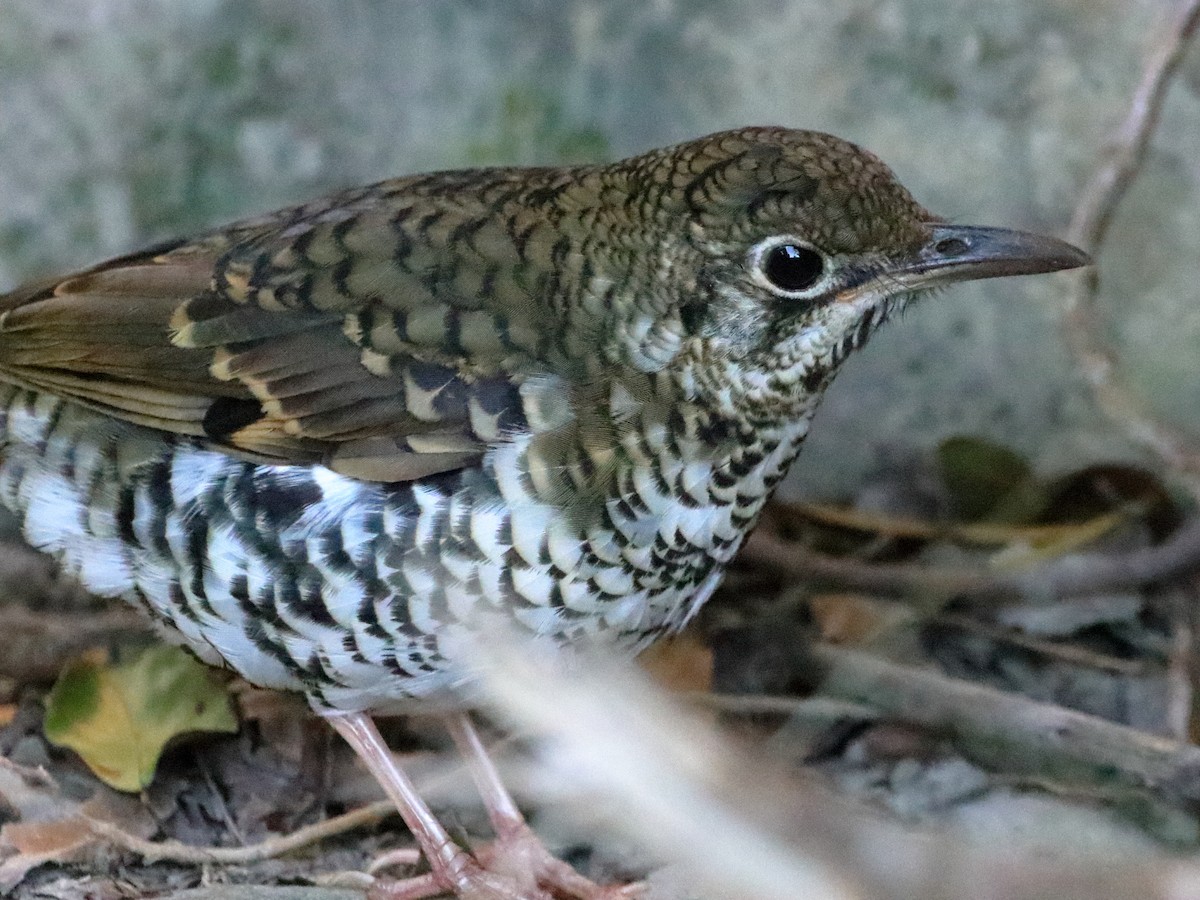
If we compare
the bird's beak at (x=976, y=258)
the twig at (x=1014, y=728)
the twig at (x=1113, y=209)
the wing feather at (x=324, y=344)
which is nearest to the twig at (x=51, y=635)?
the wing feather at (x=324, y=344)

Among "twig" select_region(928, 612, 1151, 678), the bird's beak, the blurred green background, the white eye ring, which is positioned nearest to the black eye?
the white eye ring

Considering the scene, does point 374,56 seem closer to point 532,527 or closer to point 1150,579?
point 532,527

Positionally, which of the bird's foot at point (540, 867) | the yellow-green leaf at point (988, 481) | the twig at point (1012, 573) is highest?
the yellow-green leaf at point (988, 481)

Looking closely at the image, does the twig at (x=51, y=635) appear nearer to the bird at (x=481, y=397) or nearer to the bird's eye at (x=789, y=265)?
the bird at (x=481, y=397)

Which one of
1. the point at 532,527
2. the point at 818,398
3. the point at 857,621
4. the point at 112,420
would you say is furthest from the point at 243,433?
the point at 857,621

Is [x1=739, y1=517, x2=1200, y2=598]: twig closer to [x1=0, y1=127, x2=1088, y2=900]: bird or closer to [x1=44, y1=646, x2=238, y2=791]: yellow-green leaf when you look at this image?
[x1=0, y1=127, x2=1088, y2=900]: bird

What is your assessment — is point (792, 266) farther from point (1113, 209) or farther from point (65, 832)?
point (65, 832)

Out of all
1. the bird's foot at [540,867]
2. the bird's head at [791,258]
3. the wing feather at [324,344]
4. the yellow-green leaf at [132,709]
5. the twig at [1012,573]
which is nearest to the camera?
the bird's head at [791,258]

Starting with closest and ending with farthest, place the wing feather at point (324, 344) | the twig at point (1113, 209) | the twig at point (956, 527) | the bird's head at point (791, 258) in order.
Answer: the bird's head at point (791, 258), the wing feather at point (324, 344), the twig at point (1113, 209), the twig at point (956, 527)
